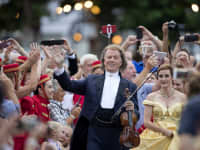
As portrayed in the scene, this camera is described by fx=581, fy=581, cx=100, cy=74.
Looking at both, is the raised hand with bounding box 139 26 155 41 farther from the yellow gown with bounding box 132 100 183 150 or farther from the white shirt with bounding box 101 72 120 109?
the yellow gown with bounding box 132 100 183 150

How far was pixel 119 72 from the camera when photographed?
8.20m

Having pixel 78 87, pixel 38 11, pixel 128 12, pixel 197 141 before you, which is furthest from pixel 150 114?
pixel 38 11

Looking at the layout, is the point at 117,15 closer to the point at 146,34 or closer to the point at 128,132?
the point at 146,34

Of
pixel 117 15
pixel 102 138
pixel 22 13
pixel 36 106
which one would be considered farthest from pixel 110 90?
pixel 22 13

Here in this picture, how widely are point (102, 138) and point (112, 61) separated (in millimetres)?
1089

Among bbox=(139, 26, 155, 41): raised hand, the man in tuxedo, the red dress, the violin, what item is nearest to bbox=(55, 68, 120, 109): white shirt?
the man in tuxedo

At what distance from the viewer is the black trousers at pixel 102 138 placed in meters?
7.73

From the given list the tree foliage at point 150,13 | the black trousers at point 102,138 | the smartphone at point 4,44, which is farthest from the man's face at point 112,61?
the tree foliage at point 150,13

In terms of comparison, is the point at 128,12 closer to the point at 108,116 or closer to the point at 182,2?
the point at 182,2

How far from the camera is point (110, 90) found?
25.9 ft

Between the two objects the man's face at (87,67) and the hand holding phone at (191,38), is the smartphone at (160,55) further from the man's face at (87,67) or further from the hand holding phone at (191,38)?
the man's face at (87,67)

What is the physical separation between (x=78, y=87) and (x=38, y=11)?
17666 millimetres

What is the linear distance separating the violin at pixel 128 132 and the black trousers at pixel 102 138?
0.64ft

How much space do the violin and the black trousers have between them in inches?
7.7
